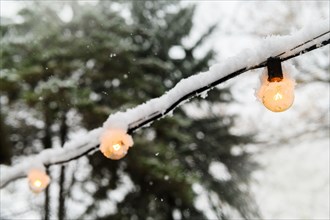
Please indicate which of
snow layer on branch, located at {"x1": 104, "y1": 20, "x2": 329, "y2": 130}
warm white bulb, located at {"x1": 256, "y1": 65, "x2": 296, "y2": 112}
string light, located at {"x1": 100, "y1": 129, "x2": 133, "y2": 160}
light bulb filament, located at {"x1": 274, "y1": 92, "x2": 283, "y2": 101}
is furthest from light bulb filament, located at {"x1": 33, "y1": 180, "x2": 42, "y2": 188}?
light bulb filament, located at {"x1": 274, "y1": 92, "x2": 283, "y2": 101}

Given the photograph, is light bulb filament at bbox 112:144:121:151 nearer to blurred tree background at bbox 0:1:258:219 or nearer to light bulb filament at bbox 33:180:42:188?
light bulb filament at bbox 33:180:42:188

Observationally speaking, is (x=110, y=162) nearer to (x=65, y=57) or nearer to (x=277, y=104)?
(x=65, y=57)

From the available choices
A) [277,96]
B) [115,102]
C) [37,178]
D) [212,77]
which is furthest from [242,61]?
[115,102]

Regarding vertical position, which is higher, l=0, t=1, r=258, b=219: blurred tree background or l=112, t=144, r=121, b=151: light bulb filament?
l=0, t=1, r=258, b=219: blurred tree background

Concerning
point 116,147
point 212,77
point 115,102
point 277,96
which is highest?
point 115,102

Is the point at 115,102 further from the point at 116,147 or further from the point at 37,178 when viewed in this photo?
the point at 116,147

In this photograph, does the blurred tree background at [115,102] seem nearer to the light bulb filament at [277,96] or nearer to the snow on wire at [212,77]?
the snow on wire at [212,77]

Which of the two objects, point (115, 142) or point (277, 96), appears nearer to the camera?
point (277, 96)

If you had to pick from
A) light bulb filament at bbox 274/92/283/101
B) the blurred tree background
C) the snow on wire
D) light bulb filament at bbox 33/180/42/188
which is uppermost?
the blurred tree background

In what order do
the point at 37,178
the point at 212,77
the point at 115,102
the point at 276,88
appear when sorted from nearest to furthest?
the point at 276,88 → the point at 212,77 → the point at 37,178 → the point at 115,102
